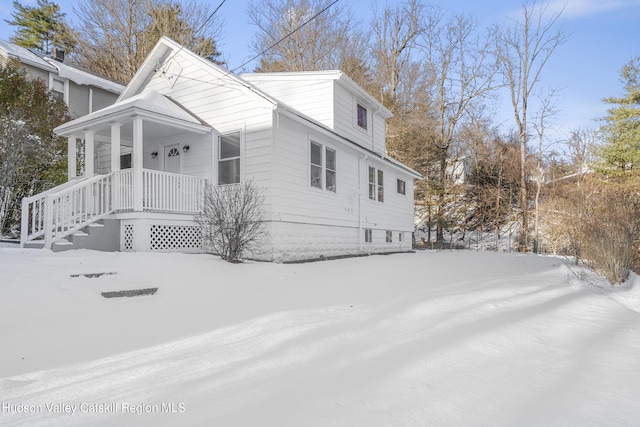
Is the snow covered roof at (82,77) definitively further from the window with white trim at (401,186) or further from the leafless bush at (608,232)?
the leafless bush at (608,232)

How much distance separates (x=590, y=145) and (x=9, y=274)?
28133 millimetres

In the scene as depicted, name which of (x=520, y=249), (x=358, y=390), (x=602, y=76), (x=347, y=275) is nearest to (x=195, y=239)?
(x=347, y=275)

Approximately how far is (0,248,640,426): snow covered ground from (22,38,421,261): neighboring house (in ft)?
7.48

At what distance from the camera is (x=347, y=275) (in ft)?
25.6

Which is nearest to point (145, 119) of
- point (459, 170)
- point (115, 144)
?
point (115, 144)

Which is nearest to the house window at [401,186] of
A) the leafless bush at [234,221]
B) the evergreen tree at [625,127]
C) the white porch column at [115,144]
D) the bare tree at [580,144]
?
the leafless bush at [234,221]

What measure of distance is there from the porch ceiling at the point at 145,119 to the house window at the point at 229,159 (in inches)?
22.9

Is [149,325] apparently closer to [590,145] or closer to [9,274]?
[9,274]

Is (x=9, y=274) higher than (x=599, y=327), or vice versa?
(x=9, y=274)

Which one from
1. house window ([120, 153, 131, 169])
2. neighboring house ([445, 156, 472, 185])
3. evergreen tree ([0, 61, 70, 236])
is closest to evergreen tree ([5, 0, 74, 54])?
evergreen tree ([0, 61, 70, 236])

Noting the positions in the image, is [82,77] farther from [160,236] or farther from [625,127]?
[625,127]

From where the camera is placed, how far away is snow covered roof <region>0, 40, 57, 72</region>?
17.6 m

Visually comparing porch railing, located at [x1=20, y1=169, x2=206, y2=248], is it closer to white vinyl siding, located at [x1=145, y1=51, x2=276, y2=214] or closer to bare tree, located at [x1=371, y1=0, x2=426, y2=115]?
white vinyl siding, located at [x1=145, y1=51, x2=276, y2=214]

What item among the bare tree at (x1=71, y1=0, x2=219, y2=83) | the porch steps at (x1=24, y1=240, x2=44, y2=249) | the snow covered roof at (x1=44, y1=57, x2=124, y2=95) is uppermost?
the bare tree at (x1=71, y1=0, x2=219, y2=83)
